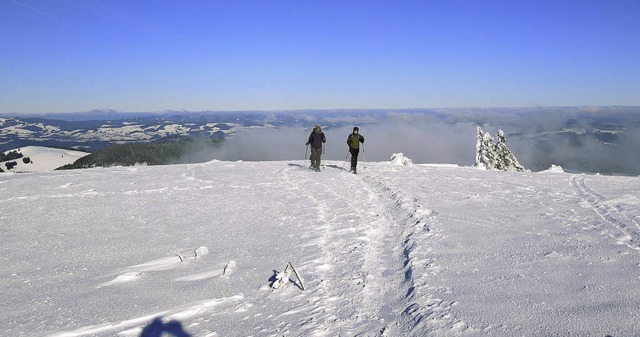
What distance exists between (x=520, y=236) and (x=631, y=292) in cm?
291

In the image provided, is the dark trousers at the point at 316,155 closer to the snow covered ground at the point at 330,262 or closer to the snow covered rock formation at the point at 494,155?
the snow covered ground at the point at 330,262

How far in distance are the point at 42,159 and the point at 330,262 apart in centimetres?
11066

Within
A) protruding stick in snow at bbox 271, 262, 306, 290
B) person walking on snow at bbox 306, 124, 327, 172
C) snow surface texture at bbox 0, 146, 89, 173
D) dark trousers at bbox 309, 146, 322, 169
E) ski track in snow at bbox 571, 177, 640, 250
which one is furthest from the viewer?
snow surface texture at bbox 0, 146, 89, 173

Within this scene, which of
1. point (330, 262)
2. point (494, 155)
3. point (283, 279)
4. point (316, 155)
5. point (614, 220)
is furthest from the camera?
point (494, 155)

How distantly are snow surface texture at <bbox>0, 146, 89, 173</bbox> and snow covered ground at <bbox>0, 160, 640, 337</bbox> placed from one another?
9067cm

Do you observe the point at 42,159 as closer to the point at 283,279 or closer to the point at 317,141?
the point at 317,141

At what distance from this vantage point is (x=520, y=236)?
25.2 ft

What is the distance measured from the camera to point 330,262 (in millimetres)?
6895

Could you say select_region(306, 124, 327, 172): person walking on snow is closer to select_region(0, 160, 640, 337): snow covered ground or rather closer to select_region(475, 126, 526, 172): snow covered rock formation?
select_region(0, 160, 640, 337): snow covered ground

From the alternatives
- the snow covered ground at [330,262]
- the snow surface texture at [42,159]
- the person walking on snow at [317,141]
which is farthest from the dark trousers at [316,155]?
the snow surface texture at [42,159]

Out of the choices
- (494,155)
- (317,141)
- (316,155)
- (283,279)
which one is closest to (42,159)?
(316,155)

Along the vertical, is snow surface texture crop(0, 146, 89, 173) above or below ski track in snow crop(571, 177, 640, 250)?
below

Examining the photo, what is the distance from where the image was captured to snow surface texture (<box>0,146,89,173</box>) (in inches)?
3399

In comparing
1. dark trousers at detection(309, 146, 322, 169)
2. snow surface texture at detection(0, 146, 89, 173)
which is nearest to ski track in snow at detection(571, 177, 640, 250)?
dark trousers at detection(309, 146, 322, 169)
